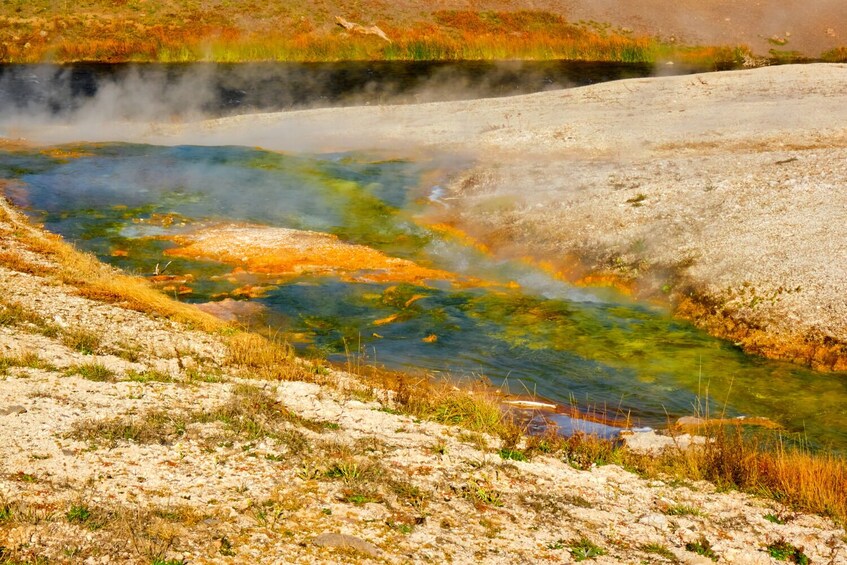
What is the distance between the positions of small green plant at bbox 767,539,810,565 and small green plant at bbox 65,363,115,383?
31.0 feet

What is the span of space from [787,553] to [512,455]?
3600 millimetres

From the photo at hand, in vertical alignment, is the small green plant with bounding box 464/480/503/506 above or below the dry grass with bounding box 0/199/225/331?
above

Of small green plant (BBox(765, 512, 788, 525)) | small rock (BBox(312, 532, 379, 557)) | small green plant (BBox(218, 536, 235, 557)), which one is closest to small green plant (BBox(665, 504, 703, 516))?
small green plant (BBox(765, 512, 788, 525))

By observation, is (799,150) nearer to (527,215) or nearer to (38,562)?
(527,215)

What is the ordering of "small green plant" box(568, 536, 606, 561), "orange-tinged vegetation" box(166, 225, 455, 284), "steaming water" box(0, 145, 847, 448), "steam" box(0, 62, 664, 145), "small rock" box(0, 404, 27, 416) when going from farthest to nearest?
"steam" box(0, 62, 664, 145) → "orange-tinged vegetation" box(166, 225, 455, 284) → "steaming water" box(0, 145, 847, 448) → "small rock" box(0, 404, 27, 416) → "small green plant" box(568, 536, 606, 561)

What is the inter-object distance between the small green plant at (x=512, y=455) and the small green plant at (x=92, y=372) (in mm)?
6047

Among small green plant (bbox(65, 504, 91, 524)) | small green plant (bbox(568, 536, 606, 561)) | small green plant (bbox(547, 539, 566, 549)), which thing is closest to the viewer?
small green plant (bbox(65, 504, 91, 524))

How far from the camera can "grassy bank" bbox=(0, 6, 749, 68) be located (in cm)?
6138

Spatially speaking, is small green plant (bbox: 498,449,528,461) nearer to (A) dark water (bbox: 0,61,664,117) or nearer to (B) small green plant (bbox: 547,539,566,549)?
(B) small green plant (bbox: 547,539,566,549)

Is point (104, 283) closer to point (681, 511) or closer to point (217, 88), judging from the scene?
point (681, 511)

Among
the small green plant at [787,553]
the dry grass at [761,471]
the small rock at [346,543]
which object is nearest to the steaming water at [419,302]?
the dry grass at [761,471]

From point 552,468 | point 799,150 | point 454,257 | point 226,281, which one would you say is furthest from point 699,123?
point 552,468

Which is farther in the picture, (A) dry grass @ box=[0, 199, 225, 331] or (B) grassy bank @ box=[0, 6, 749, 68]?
(B) grassy bank @ box=[0, 6, 749, 68]

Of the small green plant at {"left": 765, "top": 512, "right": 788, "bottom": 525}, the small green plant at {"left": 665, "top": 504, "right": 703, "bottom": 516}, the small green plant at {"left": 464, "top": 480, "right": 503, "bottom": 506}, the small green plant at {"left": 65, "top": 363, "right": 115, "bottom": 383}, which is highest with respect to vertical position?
the small green plant at {"left": 464, "top": 480, "right": 503, "bottom": 506}
